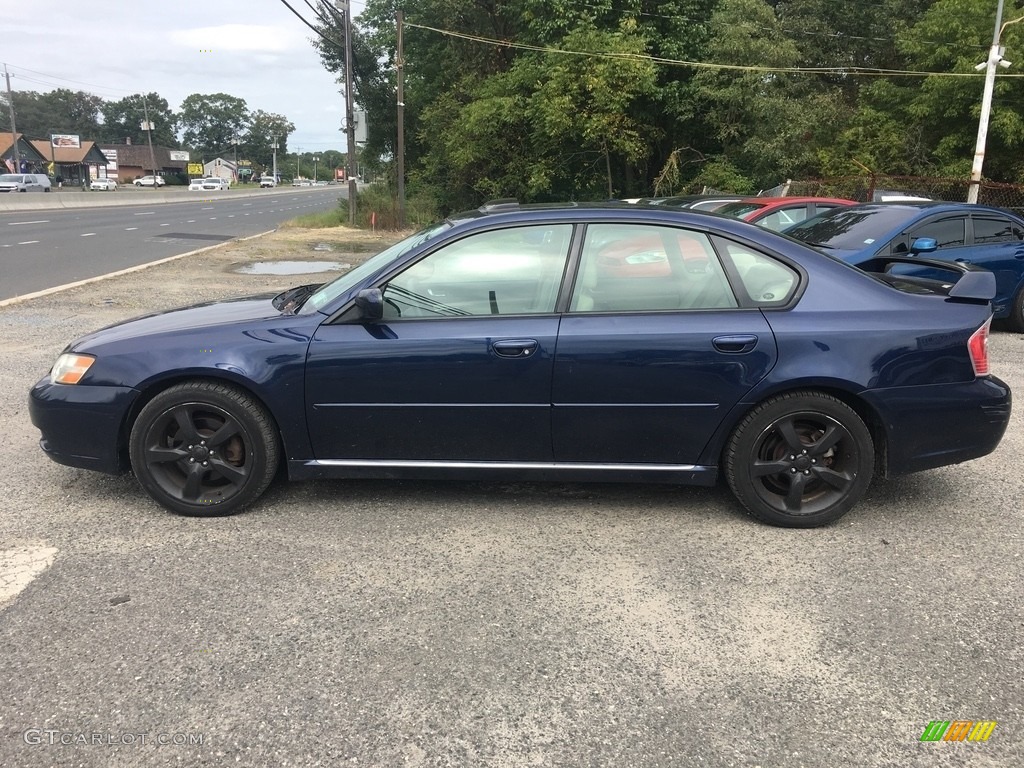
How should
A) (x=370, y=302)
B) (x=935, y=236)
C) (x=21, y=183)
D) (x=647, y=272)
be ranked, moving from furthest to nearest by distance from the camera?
(x=21, y=183)
(x=935, y=236)
(x=647, y=272)
(x=370, y=302)

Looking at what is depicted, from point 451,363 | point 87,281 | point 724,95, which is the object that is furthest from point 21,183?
point 451,363

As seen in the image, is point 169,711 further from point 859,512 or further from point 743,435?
point 859,512

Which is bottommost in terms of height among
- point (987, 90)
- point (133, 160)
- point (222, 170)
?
point (987, 90)

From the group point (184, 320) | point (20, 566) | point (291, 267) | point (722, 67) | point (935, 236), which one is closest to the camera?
point (20, 566)

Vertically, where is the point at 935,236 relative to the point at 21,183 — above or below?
below

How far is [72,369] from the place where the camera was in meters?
3.85

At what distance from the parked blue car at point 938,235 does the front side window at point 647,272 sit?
4308 mm

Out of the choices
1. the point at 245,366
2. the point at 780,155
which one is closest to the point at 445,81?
the point at 780,155

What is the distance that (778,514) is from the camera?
12.5 ft

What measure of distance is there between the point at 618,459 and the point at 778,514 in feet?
2.71

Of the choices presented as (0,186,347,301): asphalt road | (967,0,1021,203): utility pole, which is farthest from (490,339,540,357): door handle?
(967,0,1021,203): utility pole

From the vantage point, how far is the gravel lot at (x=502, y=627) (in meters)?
2.38

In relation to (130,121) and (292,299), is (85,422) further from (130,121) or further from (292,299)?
(130,121)

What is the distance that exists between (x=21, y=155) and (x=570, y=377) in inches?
3947
